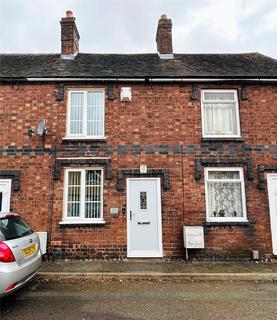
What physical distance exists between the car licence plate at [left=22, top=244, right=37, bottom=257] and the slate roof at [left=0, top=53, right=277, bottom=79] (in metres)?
5.47

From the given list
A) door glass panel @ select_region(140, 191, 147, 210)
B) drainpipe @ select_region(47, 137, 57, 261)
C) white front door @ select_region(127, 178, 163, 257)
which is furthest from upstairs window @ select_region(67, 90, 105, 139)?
door glass panel @ select_region(140, 191, 147, 210)

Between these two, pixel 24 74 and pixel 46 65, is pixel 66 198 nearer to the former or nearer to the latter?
pixel 24 74

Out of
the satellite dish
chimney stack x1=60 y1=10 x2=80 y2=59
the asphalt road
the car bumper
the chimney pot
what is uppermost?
the chimney pot

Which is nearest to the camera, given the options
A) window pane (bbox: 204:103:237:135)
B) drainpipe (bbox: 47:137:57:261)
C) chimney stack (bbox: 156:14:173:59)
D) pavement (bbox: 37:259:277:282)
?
pavement (bbox: 37:259:277:282)

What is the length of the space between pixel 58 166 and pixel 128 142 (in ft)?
7.44

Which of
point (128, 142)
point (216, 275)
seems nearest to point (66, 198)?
point (128, 142)

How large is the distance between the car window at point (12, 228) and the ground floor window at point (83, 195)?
2616 millimetres

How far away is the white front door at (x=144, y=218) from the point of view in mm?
8008

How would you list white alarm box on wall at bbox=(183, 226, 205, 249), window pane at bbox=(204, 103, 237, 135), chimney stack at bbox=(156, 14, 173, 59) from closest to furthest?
white alarm box on wall at bbox=(183, 226, 205, 249), window pane at bbox=(204, 103, 237, 135), chimney stack at bbox=(156, 14, 173, 59)

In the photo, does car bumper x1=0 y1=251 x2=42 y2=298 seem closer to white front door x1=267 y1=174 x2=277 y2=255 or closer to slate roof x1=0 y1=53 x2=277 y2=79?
slate roof x1=0 y1=53 x2=277 y2=79

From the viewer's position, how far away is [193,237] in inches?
304

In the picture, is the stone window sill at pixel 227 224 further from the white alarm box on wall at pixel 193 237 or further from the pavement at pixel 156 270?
the pavement at pixel 156 270

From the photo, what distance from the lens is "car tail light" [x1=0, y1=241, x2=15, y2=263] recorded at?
4.54 meters

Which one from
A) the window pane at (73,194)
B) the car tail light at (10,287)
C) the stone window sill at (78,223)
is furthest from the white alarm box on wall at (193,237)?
the car tail light at (10,287)
